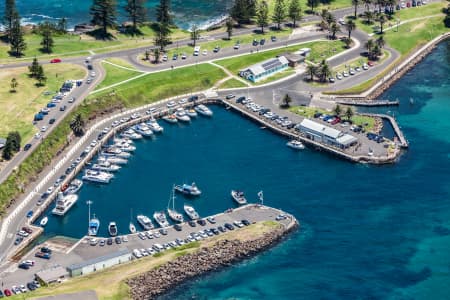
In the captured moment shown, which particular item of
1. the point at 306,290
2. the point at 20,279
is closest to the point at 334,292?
the point at 306,290

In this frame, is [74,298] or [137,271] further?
[137,271]

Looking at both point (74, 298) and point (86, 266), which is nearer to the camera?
point (74, 298)

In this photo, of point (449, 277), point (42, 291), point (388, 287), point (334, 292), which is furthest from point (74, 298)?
point (449, 277)

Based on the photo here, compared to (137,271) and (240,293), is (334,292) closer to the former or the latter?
(240,293)

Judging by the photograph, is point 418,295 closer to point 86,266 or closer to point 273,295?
point 273,295

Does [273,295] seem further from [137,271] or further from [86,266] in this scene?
[86,266]

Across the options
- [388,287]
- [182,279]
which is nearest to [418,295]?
[388,287]
